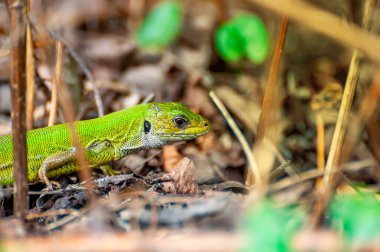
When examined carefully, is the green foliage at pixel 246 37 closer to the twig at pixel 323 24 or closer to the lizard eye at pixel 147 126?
the twig at pixel 323 24

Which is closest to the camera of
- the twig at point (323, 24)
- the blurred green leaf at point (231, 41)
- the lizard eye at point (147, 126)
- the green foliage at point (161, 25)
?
the twig at point (323, 24)

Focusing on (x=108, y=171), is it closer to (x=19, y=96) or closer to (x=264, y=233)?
(x=19, y=96)

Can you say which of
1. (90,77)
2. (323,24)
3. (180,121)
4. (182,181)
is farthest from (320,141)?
(323,24)

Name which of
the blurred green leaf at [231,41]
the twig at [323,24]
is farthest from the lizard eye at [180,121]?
the twig at [323,24]

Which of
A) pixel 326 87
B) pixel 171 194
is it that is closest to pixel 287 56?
pixel 326 87

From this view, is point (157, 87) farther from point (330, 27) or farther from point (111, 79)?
point (330, 27)

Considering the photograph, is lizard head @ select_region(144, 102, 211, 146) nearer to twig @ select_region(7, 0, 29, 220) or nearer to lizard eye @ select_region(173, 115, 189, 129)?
lizard eye @ select_region(173, 115, 189, 129)

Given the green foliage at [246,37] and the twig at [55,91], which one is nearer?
the green foliage at [246,37]
